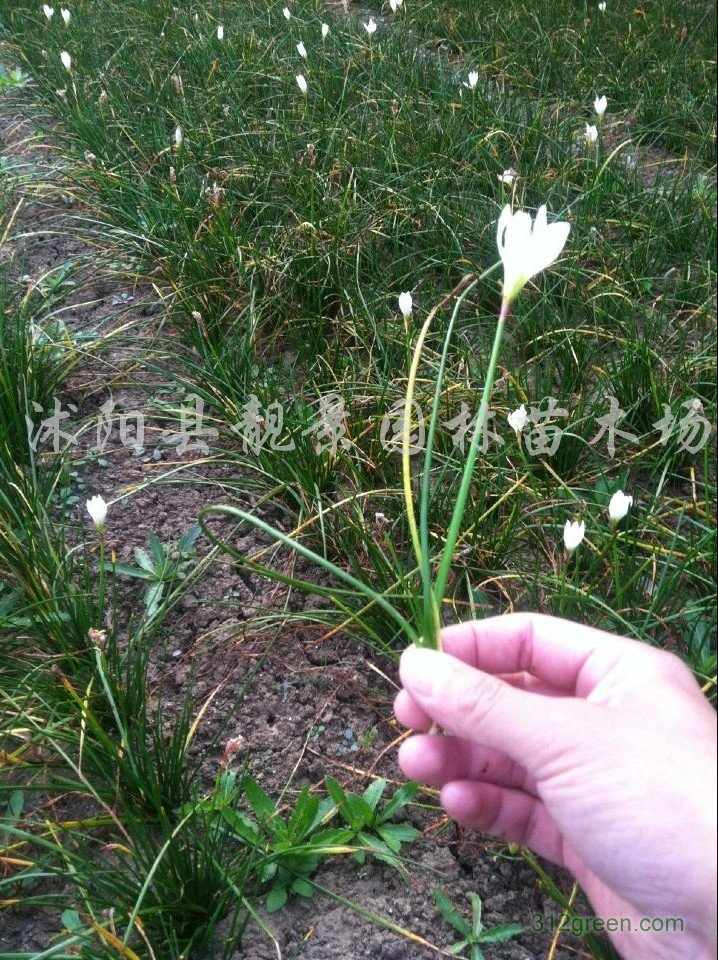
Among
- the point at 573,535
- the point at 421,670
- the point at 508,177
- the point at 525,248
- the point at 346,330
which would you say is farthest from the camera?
the point at 508,177

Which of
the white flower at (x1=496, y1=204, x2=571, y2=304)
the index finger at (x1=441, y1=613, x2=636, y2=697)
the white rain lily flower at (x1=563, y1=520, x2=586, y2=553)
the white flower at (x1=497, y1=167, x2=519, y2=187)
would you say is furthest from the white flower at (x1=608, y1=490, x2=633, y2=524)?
the white flower at (x1=497, y1=167, x2=519, y2=187)

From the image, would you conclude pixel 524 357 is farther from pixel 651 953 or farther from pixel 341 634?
pixel 651 953

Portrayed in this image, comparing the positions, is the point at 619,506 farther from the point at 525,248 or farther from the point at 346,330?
the point at 346,330

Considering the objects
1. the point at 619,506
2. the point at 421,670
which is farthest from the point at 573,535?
the point at 421,670

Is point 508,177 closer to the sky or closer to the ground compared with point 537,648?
closer to the sky

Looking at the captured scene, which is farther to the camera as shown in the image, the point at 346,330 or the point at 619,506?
the point at 346,330

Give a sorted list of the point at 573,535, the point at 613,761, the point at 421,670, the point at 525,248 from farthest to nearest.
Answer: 1. the point at 573,535
2. the point at 525,248
3. the point at 421,670
4. the point at 613,761

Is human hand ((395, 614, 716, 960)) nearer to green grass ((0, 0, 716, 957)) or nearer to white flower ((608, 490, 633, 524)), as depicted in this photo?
green grass ((0, 0, 716, 957))

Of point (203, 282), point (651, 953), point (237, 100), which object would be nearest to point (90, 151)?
point (237, 100)
